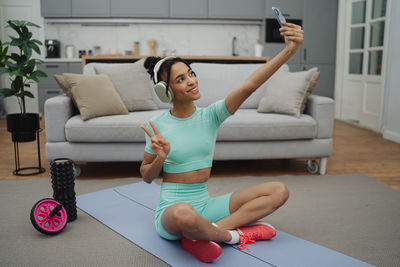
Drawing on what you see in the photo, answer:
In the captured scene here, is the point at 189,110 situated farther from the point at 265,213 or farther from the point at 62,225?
the point at 62,225

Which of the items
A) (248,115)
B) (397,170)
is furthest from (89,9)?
(397,170)

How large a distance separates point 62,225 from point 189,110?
0.91 meters

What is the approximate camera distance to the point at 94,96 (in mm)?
2863

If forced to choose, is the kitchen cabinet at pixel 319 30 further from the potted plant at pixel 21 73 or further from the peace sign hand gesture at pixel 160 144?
the peace sign hand gesture at pixel 160 144

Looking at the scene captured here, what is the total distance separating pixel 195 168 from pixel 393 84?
11.8ft

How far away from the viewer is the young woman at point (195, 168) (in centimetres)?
148

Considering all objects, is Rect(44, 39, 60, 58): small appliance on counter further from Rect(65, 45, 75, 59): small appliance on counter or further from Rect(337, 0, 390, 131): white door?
Rect(337, 0, 390, 131): white door

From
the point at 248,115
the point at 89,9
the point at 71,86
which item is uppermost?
the point at 89,9

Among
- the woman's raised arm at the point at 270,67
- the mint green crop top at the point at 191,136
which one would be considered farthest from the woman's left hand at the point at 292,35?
the mint green crop top at the point at 191,136

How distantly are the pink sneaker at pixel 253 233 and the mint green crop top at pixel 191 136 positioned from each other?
1.21 feet

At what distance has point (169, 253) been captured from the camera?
1.68 meters

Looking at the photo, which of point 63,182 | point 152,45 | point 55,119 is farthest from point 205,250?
point 152,45

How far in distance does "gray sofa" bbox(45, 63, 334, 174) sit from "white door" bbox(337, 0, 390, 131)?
→ 219 cm

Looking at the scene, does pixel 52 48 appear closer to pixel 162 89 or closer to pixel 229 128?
pixel 229 128
